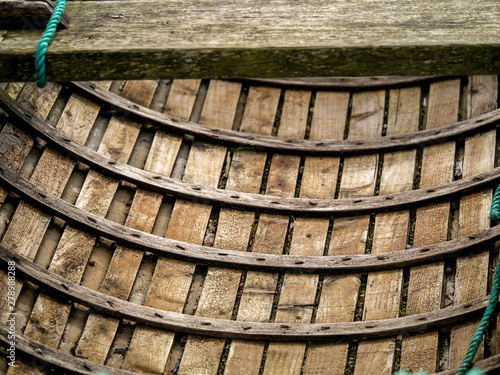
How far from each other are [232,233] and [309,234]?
0.43 m

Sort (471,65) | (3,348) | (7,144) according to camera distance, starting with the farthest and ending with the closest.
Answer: (7,144), (3,348), (471,65)

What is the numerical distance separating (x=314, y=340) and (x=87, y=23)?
1.80m

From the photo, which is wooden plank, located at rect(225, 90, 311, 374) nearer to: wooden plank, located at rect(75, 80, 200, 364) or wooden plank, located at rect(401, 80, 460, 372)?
wooden plank, located at rect(75, 80, 200, 364)

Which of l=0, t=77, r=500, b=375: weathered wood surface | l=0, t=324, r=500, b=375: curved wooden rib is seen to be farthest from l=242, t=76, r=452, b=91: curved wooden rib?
l=0, t=324, r=500, b=375: curved wooden rib

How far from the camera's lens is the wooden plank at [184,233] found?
2.73 metres

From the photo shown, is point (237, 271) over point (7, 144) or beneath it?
beneath

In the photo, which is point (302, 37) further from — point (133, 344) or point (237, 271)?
point (133, 344)

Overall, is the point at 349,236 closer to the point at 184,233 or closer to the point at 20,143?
the point at 184,233

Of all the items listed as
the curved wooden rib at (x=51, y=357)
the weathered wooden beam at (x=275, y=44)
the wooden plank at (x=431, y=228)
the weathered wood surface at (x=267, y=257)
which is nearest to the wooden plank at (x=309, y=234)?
the weathered wood surface at (x=267, y=257)

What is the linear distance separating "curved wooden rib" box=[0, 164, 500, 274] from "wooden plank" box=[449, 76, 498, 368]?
0.11 meters

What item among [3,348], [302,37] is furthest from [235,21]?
[3,348]

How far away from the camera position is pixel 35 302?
269 cm

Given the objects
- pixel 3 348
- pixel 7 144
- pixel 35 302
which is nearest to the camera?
pixel 3 348

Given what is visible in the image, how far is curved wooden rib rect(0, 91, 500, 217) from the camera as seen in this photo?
308cm
